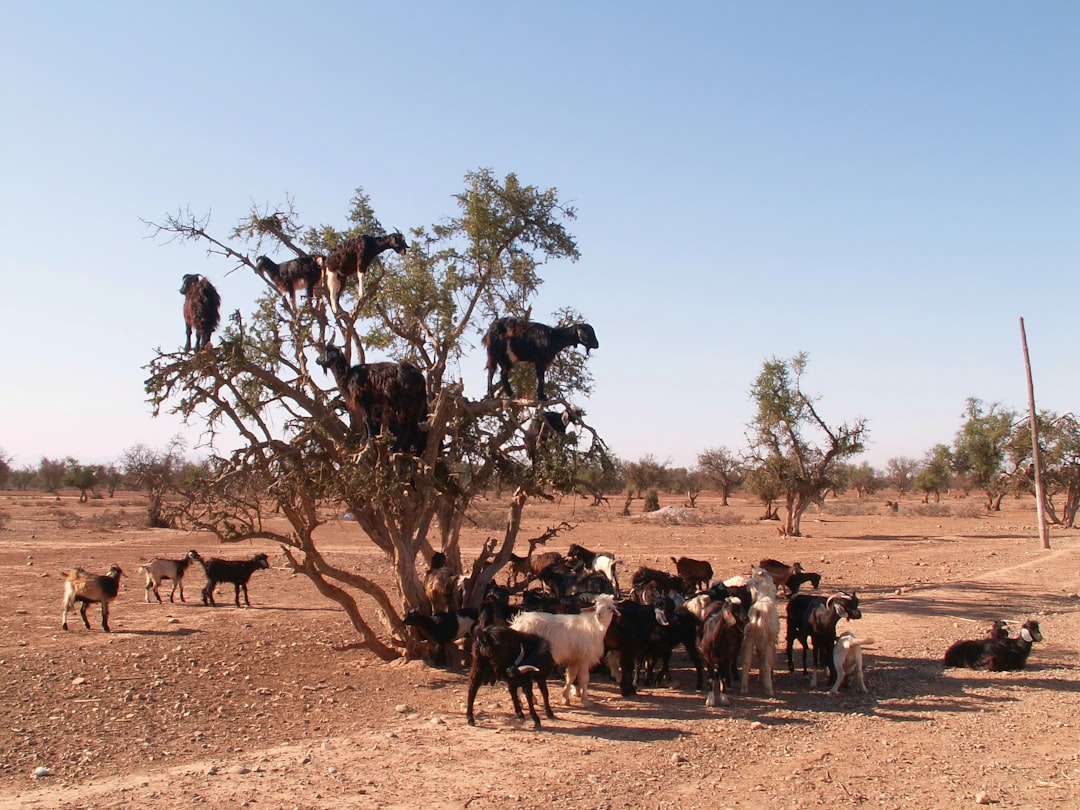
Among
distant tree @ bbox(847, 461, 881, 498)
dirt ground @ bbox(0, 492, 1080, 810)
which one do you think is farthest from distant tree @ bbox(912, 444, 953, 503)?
dirt ground @ bbox(0, 492, 1080, 810)

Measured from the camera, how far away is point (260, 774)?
6.19 metres

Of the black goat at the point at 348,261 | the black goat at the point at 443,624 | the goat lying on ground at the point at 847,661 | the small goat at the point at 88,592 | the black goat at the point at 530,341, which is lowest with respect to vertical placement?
the goat lying on ground at the point at 847,661

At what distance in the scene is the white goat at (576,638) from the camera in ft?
26.9

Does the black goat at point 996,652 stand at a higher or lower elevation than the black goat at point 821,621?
lower

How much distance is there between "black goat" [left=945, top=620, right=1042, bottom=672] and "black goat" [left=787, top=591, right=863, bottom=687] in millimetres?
1511

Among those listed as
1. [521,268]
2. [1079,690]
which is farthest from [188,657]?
[1079,690]

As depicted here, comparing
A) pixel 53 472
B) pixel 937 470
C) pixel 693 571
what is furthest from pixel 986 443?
pixel 53 472

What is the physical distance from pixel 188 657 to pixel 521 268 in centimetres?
680

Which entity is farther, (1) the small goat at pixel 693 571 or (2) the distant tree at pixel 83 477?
(2) the distant tree at pixel 83 477

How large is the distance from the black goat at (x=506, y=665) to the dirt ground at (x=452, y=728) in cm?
25

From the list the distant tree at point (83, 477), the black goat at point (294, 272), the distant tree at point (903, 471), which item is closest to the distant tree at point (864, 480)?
the distant tree at point (903, 471)

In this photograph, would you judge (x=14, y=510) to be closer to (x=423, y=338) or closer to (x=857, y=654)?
(x=423, y=338)

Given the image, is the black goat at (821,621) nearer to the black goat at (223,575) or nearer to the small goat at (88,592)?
the small goat at (88,592)

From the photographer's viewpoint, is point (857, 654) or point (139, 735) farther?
point (857, 654)
